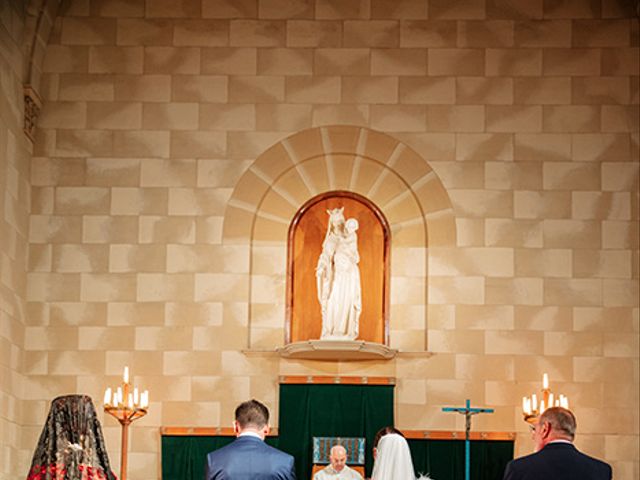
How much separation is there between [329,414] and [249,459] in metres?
7.95

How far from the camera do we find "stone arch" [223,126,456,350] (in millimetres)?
15578

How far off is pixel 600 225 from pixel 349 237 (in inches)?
118

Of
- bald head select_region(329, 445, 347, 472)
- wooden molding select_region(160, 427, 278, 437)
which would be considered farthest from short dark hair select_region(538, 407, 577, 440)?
wooden molding select_region(160, 427, 278, 437)

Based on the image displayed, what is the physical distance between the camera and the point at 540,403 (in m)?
14.7

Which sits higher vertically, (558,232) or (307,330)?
(558,232)

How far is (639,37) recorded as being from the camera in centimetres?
1609

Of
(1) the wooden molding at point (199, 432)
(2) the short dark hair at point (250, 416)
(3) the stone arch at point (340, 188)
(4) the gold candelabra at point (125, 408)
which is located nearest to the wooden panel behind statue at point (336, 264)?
(3) the stone arch at point (340, 188)

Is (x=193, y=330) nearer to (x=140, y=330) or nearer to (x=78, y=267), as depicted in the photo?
(x=140, y=330)

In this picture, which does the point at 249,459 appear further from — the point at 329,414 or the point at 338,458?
the point at 329,414

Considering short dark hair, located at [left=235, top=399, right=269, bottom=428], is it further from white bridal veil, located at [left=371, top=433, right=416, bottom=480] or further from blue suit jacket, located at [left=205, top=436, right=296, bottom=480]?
white bridal veil, located at [left=371, top=433, right=416, bottom=480]

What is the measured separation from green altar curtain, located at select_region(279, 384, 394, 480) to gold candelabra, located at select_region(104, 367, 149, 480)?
1.66 metres

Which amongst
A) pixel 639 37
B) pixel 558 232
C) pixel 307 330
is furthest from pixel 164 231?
pixel 639 37

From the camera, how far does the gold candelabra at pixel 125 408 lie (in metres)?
13.8

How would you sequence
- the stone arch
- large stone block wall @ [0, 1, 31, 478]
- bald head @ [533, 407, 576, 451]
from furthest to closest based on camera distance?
the stone arch
large stone block wall @ [0, 1, 31, 478]
bald head @ [533, 407, 576, 451]
